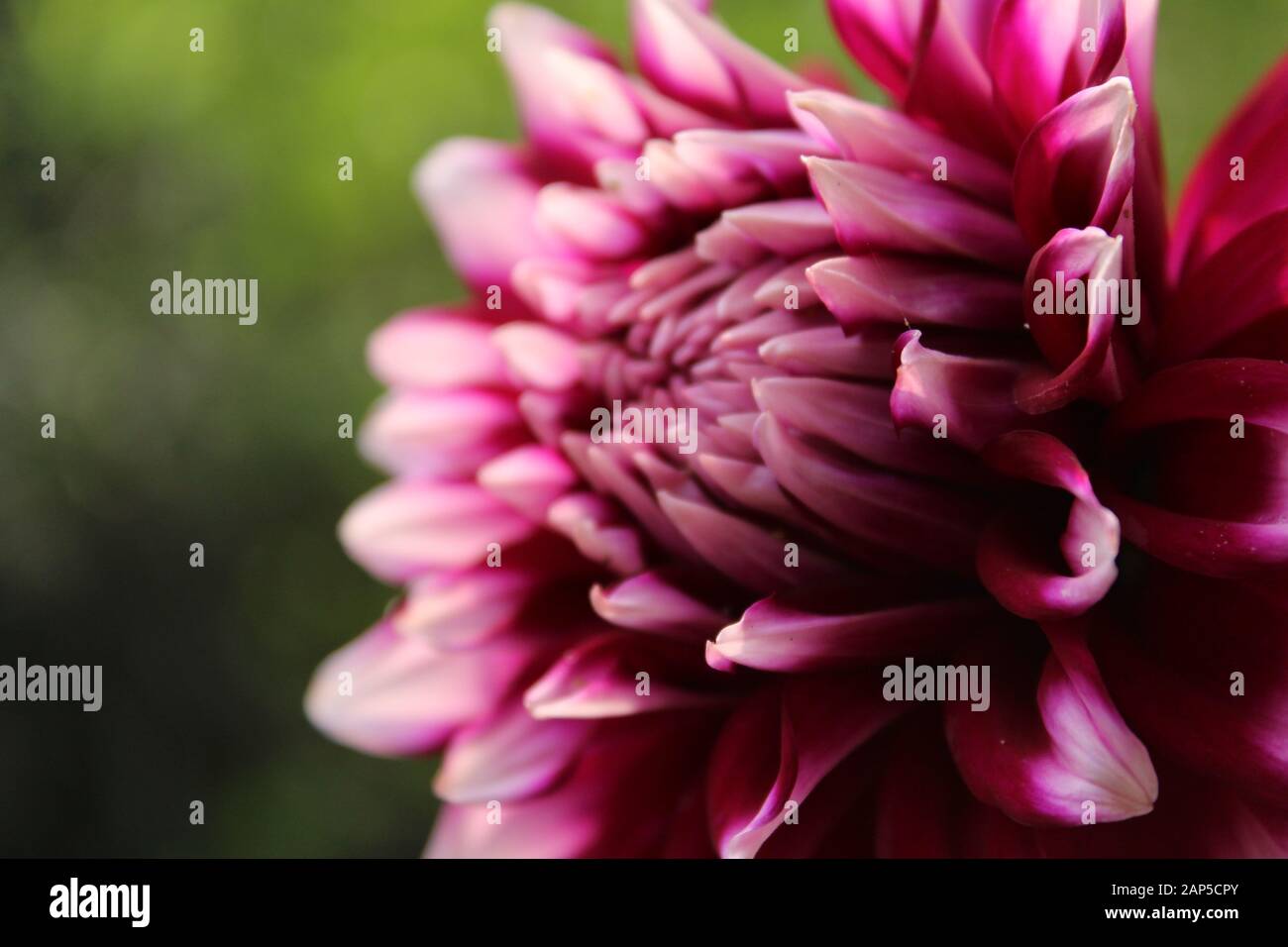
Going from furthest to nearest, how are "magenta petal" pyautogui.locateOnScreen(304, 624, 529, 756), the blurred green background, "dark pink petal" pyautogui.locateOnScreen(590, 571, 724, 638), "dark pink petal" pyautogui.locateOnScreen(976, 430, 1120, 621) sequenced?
1. the blurred green background
2. "magenta petal" pyautogui.locateOnScreen(304, 624, 529, 756)
3. "dark pink petal" pyautogui.locateOnScreen(590, 571, 724, 638)
4. "dark pink petal" pyautogui.locateOnScreen(976, 430, 1120, 621)

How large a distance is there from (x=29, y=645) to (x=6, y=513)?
12 centimetres

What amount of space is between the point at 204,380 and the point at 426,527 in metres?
0.51

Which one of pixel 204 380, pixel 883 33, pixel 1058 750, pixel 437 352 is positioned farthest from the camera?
pixel 204 380

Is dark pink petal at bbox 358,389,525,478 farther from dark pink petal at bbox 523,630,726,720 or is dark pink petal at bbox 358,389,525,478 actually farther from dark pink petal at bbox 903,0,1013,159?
dark pink petal at bbox 903,0,1013,159

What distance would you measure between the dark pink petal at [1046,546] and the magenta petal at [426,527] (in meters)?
0.24

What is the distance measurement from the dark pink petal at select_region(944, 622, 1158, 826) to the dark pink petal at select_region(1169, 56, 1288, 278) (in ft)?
0.61

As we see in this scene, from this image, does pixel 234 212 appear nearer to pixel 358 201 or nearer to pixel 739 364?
pixel 358 201

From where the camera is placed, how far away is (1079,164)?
45 centimetres

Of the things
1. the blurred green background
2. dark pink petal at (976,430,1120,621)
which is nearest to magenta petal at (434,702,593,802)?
dark pink petal at (976,430,1120,621)

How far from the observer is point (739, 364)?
55cm

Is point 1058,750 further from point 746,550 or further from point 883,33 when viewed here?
point 883,33

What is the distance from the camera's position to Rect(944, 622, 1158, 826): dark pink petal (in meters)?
0.43

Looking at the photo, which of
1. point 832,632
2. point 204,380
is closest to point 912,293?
point 832,632

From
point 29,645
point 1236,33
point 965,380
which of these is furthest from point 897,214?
point 29,645
